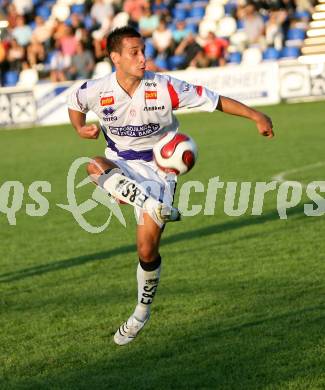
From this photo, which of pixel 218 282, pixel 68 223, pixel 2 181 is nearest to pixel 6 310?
pixel 218 282

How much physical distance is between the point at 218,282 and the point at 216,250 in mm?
1699

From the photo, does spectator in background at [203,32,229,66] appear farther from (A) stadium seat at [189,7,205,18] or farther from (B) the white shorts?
(B) the white shorts

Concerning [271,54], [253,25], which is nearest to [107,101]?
[271,54]

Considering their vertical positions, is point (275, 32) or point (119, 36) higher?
point (119, 36)

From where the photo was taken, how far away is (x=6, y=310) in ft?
28.3

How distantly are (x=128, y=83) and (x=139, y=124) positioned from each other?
31cm

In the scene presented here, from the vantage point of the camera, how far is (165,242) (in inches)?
462

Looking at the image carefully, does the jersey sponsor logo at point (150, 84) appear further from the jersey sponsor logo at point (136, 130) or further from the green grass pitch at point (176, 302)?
the green grass pitch at point (176, 302)

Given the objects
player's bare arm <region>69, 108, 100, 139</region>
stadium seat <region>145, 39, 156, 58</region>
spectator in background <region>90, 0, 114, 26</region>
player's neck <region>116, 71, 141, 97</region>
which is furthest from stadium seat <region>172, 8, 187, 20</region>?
player's neck <region>116, 71, 141, 97</region>

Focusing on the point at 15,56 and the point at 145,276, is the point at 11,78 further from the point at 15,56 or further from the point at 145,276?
the point at 145,276

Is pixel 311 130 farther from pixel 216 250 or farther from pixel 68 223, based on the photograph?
pixel 216 250

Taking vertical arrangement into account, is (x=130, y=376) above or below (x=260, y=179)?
above

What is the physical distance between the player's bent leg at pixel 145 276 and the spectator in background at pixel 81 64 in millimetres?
21498

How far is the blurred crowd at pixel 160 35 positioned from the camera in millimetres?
28531
